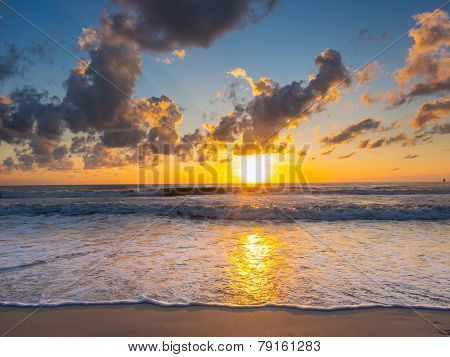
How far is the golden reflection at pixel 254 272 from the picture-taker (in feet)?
14.4

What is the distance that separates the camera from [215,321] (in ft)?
11.9

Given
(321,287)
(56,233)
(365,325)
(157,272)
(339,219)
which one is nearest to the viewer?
(365,325)

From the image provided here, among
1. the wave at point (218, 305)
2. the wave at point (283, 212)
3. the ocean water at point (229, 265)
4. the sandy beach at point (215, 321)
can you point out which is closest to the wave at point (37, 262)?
the ocean water at point (229, 265)

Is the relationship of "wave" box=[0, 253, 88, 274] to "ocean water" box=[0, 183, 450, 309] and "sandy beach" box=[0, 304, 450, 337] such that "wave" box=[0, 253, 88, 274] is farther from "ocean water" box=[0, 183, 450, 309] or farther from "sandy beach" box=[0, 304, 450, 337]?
"sandy beach" box=[0, 304, 450, 337]

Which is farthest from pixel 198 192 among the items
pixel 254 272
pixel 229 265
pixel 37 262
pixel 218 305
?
pixel 218 305

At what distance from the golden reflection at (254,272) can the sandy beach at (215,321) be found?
451 mm

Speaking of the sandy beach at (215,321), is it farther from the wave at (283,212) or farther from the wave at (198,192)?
the wave at (198,192)

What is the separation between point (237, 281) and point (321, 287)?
53.2 inches

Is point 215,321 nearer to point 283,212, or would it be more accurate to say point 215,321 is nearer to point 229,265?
point 229,265

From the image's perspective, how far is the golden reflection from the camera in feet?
14.4

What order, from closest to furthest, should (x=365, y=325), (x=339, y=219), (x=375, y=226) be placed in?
(x=365, y=325), (x=375, y=226), (x=339, y=219)
